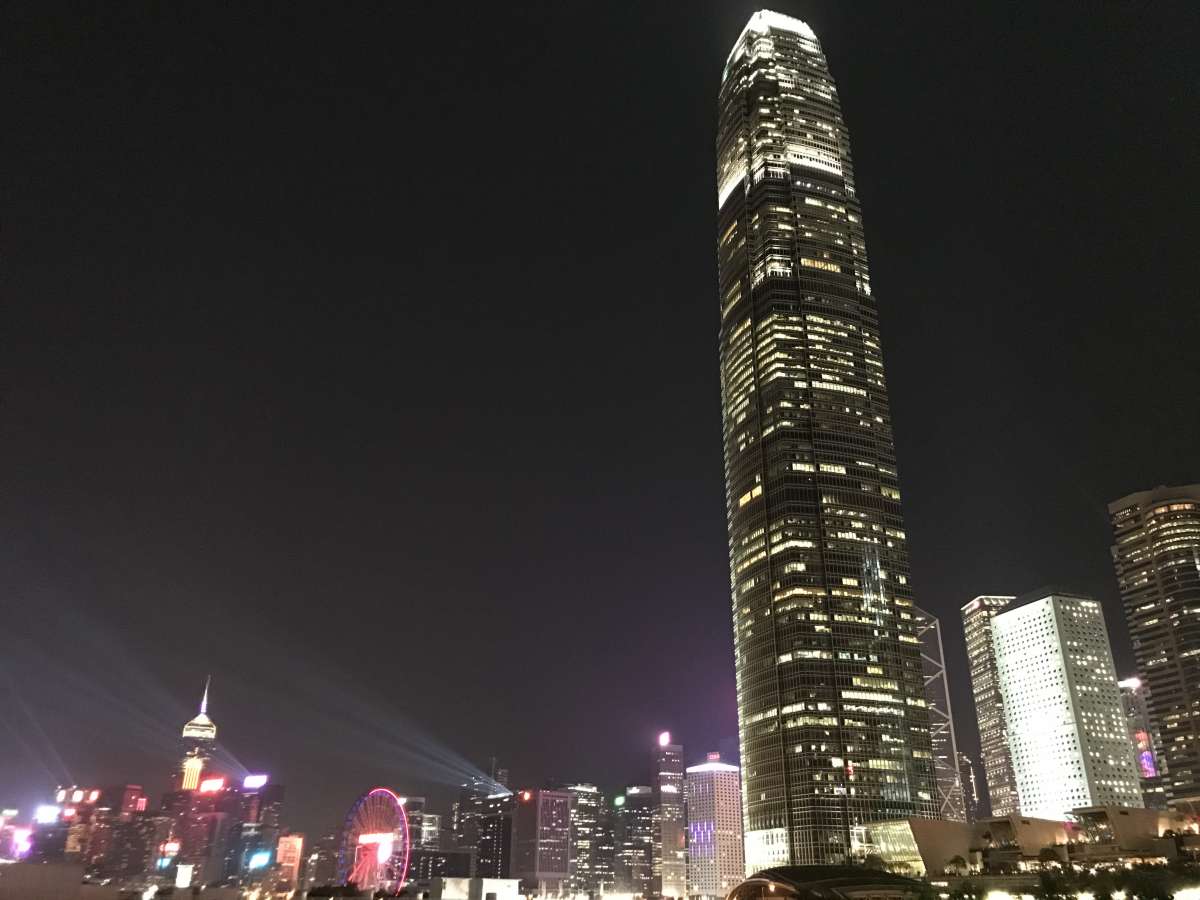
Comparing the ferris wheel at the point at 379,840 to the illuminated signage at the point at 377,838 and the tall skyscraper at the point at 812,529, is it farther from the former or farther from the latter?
the tall skyscraper at the point at 812,529

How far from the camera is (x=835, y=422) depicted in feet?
566

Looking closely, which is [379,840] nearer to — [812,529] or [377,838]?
[377,838]

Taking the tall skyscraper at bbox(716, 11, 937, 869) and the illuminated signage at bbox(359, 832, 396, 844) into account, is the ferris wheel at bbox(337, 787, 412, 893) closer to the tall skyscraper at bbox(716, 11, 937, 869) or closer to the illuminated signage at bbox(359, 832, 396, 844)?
the illuminated signage at bbox(359, 832, 396, 844)

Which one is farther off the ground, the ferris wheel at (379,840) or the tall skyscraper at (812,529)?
the tall skyscraper at (812,529)

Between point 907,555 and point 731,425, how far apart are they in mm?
43062

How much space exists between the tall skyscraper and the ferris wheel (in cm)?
6110

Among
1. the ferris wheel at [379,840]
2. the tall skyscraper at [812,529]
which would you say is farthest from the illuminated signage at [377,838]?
the tall skyscraper at [812,529]

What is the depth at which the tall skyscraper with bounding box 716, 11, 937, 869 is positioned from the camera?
15250 cm

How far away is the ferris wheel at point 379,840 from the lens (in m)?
131

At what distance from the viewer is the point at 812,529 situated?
538 ft

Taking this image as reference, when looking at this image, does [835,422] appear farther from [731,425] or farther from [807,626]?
[807,626]

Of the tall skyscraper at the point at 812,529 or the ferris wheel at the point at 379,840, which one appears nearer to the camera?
the ferris wheel at the point at 379,840

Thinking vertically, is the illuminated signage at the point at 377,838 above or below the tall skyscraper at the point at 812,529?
below

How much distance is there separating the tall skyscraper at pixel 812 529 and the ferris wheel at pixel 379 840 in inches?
2405
